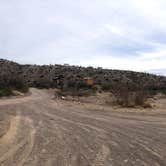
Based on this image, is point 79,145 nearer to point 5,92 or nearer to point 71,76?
point 5,92

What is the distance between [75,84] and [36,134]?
3662 centimetres

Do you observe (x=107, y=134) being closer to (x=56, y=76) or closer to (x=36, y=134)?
(x=36, y=134)

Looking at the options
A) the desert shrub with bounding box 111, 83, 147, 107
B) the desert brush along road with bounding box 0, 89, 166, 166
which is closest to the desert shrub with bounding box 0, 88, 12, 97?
the desert shrub with bounding box 111, 83, 147, 107

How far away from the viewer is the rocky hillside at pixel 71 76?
177ft

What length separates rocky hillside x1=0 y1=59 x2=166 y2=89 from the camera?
5408cm

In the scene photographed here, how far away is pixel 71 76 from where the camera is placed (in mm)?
58906

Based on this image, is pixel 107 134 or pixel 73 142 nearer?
pixel 73 142

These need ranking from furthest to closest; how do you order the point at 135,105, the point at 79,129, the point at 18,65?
1. the point at 18,65
2. the point at 135,105
3. the point at 79,129

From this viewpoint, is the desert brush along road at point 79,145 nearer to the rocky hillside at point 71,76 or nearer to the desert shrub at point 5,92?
the desert shrub at point 5,92

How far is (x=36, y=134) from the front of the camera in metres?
11.9

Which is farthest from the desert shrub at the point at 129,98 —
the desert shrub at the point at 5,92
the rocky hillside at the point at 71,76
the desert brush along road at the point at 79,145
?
the rocky hillside at the point at 71,76

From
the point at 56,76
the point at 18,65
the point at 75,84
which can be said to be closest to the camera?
the point at 75,84

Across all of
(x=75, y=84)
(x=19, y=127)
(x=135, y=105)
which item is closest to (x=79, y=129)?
(x=19, y=127)

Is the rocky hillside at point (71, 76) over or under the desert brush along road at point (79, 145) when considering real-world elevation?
over
